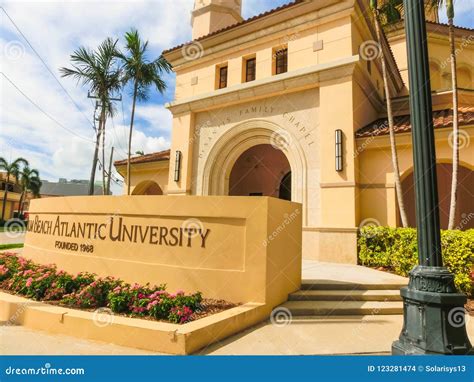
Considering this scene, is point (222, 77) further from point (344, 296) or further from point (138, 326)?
point (138, 326)

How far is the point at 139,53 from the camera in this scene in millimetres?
16859

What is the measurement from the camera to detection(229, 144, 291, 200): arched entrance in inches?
603

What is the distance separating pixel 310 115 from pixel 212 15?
960 cm

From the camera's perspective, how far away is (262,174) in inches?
621

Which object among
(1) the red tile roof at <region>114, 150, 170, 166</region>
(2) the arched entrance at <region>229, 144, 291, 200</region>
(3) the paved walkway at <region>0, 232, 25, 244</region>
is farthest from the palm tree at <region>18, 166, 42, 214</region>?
(2) the arched entrance at <region>229, 144, 291, 200</region>

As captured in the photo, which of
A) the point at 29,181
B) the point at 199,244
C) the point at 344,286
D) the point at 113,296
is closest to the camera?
the point at 113,296

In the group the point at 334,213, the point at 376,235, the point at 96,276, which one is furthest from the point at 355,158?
the point at 96,276

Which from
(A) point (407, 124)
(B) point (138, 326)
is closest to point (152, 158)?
(A) point (407, 124)

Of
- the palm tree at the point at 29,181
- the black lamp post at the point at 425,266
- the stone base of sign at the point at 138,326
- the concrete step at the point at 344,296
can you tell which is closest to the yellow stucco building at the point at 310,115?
the concrete step at the point at 344,296

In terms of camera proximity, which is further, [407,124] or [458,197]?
[458,197]

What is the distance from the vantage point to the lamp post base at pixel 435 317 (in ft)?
9.96

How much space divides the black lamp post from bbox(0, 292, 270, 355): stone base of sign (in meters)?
2.42

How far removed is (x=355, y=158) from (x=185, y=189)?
291 inches

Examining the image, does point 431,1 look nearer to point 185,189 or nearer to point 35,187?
point 185,189
